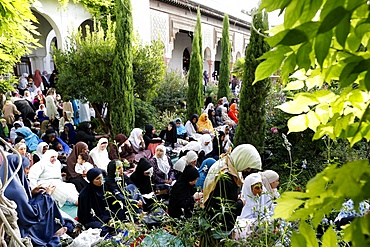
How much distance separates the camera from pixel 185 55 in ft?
72.1

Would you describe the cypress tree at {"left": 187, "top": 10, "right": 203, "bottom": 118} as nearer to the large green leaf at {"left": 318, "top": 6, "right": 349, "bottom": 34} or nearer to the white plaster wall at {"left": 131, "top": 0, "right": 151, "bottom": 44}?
the white plaster wall at {"left": 131, "top": 0, "right": 151, "bottom": 44}

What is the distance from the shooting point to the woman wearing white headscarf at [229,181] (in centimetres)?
293

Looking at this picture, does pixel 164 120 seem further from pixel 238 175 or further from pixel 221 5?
pixel 221 5

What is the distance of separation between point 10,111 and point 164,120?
443 cm

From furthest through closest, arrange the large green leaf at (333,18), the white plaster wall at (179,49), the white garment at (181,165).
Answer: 1. the white plaster wall at (179,49)
2. the white garment at (181,165)
3. the large green leaf at (333,18)

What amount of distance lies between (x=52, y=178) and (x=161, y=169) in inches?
76.9

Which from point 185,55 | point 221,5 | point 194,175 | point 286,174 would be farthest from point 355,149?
point 221,5

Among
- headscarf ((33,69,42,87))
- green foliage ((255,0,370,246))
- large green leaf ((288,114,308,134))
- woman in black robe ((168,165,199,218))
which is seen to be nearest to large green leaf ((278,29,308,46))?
green foliage ((255,0,370,246))

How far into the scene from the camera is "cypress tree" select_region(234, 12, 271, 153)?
658cm

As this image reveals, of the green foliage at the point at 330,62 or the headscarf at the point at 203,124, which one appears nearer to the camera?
the green foliage at the point at 330,62

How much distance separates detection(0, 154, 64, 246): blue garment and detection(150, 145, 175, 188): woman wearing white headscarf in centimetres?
221

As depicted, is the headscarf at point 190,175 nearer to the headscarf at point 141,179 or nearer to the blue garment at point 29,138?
the headscarf at point 141,179

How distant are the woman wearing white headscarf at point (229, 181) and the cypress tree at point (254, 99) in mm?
3378

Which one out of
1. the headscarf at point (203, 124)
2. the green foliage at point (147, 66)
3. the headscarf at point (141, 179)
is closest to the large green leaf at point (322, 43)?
the headscarf at point (141, 179)
